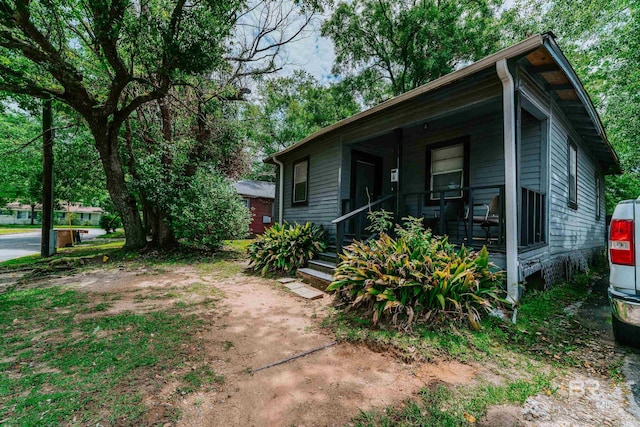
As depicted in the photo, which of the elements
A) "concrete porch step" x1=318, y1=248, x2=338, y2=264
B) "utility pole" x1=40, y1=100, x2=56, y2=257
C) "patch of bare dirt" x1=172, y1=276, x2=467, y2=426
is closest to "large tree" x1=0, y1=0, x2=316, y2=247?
"utility pole" x1=40, y1=100, x2=56, y2=257

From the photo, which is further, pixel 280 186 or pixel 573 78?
pixel 280 186

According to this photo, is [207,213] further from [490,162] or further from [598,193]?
[598,193]

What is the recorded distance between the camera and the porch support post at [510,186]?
3.45m

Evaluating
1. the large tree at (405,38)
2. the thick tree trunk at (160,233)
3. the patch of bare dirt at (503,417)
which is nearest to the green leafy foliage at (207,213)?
the thick tree trunk at (160,233)

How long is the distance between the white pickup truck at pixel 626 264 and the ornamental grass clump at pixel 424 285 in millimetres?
1130

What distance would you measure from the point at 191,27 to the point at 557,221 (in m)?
8.02

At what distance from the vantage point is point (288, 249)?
6.42 m

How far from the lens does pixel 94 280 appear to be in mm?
5676

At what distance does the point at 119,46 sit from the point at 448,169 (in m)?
8.54

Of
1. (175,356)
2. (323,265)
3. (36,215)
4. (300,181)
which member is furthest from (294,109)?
(36,215)

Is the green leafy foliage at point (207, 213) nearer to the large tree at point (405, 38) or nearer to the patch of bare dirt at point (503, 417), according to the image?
the patch of bare dirt at point (503, 417)

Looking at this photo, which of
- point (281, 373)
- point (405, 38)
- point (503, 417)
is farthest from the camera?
point (405, 38)

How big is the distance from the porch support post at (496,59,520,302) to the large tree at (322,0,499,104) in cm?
1093

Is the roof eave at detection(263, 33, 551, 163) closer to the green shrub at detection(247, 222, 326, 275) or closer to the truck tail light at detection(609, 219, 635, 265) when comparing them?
the truck tail light at detection(609, 219, 635, 265)
